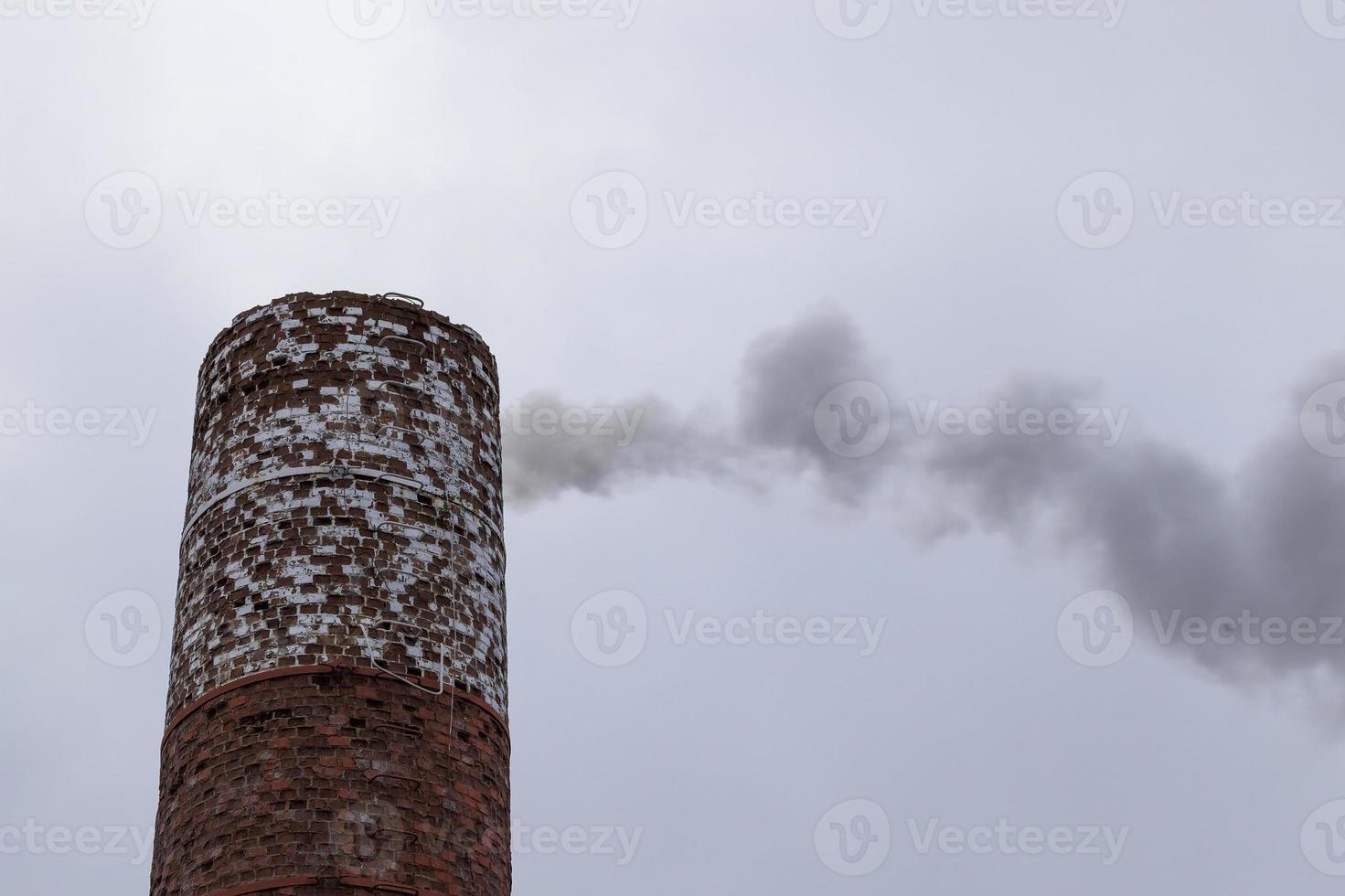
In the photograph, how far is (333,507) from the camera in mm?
15258

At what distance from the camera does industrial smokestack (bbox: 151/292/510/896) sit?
14258mm

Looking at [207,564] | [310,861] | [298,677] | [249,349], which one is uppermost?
[249,349]

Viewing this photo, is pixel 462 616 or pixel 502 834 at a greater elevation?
pixel 462 616

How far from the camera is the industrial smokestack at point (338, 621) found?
46.8 ft

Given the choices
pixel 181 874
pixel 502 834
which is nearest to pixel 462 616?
pixel 502 834

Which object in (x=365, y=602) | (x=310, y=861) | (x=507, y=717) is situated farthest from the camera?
(x=507, y=717)

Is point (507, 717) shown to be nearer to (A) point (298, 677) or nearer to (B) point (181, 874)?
(A) point (298, 677)

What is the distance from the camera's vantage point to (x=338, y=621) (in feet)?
48.7

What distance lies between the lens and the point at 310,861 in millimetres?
13961

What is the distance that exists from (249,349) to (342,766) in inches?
160

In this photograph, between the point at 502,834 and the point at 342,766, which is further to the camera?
the point at 502,834

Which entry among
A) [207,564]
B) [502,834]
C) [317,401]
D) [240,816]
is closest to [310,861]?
[240,816]

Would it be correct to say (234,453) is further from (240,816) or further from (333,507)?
(240,816)

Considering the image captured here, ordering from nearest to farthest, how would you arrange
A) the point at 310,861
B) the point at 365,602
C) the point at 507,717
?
1. the point at 310,861
2. the point at 365,602
3. the point at 507,717
